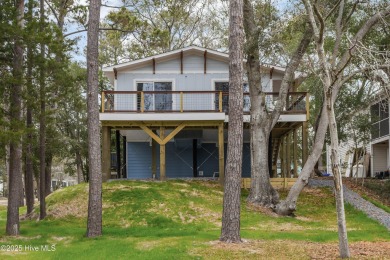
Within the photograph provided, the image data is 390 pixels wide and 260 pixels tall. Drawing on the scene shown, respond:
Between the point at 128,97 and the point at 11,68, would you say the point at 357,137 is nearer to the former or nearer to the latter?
the point at 128,97

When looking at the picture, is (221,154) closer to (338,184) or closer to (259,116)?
(259,116)

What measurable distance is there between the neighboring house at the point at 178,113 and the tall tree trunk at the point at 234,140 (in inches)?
303

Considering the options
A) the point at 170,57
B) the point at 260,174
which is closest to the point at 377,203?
the point at 260,174

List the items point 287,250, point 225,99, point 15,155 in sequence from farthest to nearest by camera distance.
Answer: point 225,99, point 15,155, point 287,250

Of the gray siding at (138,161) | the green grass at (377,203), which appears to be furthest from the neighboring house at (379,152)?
the gray siding at (138,161)

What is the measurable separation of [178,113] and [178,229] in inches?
254

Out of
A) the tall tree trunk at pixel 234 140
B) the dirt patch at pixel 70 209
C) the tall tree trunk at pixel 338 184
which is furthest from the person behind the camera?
the dirt patch at pixel 70 209

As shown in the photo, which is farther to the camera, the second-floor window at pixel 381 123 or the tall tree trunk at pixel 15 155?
the second-floor window at pixel 381 123

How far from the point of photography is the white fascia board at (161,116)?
18359 millimetres

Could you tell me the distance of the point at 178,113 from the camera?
18469 millimetres

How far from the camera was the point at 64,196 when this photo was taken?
1695 centimetres

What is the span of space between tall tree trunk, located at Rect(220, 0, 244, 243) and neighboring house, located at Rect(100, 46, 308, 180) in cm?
770

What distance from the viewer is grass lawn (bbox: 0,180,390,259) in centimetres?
948

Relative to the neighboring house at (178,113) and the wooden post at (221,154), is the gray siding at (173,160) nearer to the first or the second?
the neighboring house at (178,113)
